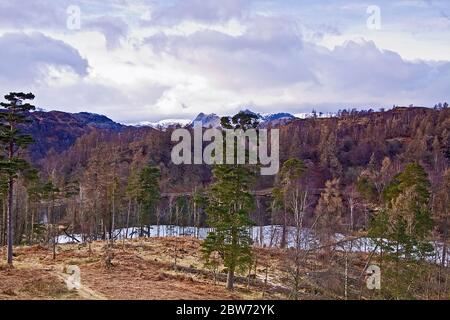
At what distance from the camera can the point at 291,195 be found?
50.2 metres

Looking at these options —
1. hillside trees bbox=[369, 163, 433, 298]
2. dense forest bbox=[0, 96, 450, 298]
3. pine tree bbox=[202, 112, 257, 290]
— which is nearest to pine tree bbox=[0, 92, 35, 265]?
dense forest bbox=[0, 96, 450, 298]

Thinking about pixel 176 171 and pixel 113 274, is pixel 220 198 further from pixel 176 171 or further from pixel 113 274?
pixel 176 171

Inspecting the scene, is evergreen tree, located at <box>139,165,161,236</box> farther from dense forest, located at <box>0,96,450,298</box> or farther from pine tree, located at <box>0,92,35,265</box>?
pine tree, located at <box>0,92,35,265</box>

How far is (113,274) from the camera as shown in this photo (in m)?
27.4

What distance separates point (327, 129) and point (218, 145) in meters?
121

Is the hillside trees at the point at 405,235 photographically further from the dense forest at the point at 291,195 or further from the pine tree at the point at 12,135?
the pine tree at the point at 12,135

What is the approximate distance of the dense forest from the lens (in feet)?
95.0

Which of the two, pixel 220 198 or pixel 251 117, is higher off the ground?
pixel 251 117

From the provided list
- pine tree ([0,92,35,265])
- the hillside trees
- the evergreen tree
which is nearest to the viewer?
pine tree ([0,92,35,265])

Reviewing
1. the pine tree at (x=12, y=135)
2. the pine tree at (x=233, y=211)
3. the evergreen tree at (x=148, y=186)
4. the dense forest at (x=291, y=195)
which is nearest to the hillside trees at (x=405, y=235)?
the dense forest at (x=291, y=195)

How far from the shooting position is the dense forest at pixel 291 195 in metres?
28.9

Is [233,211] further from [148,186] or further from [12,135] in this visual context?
[148,186]

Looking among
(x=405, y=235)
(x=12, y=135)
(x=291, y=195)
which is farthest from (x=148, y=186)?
(x=405, y=235)
